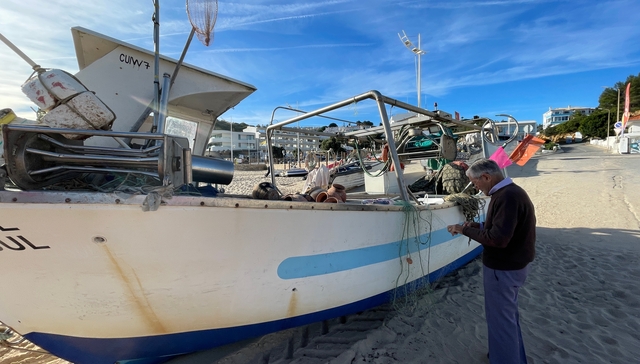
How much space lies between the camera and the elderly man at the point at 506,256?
229 cm

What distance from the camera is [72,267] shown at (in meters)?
1.79

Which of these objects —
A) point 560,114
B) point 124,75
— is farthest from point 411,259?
point 560,114

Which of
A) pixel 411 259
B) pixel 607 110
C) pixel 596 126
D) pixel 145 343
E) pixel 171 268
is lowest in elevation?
pixel 145 343

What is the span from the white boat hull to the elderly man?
804mm

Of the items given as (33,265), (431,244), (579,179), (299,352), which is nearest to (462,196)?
(431,244)

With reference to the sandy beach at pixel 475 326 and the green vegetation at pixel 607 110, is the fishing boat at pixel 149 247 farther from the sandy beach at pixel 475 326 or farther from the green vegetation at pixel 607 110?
the green vegetation at pixel 607 110

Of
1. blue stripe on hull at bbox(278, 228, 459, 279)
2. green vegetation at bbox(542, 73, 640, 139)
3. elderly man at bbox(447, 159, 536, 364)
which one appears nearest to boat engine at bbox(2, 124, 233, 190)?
blue stripe on hull at bbox(278, 228, 459, 279)

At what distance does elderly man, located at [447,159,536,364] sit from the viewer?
90.0 inches

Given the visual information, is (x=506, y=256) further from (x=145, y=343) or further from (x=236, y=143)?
(x=236, y=143)

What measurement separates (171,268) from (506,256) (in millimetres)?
2338

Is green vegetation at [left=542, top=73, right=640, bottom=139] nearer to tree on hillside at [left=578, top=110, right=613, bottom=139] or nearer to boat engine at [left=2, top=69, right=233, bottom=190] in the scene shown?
tree on hillside at [left=578, top=110, right=613, bottom=139]

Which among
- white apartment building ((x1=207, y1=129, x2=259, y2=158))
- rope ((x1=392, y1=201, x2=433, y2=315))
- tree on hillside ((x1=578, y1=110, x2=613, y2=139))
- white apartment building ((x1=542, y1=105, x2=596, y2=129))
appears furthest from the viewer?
white apartment building ((x1=542, y1=105, x2=596, y2=129))

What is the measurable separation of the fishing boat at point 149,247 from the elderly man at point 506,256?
2.40 ft

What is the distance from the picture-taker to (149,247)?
183cm
